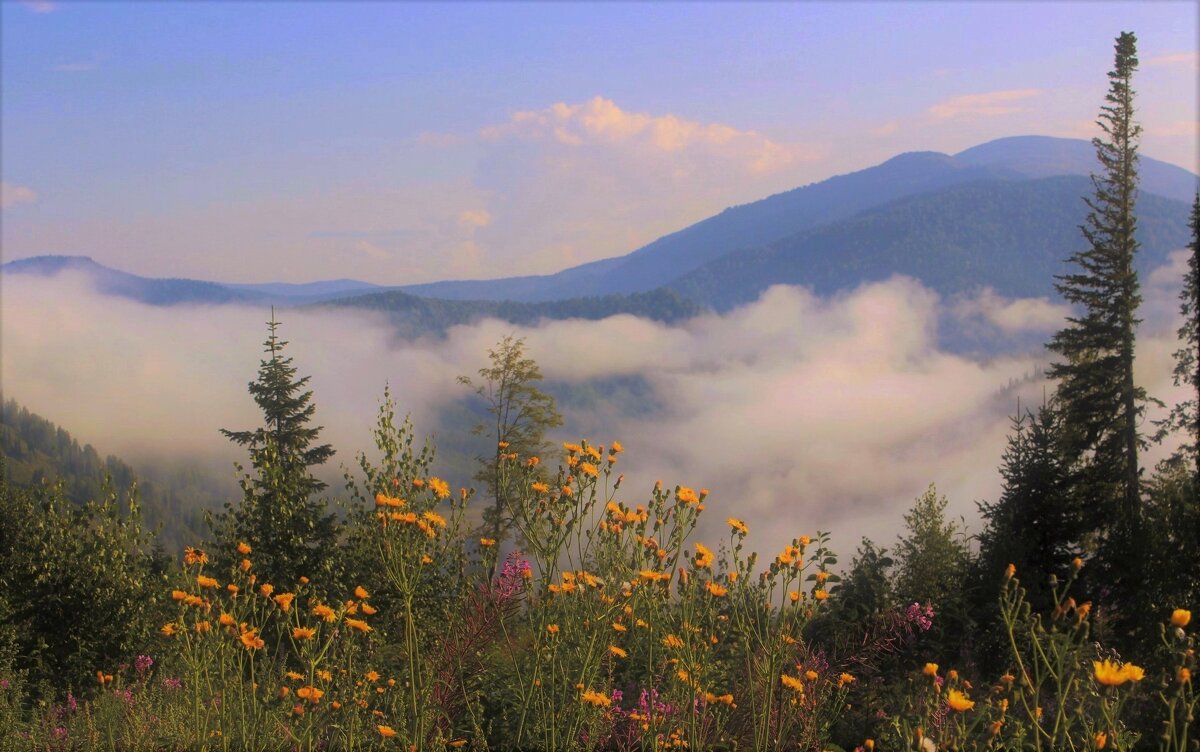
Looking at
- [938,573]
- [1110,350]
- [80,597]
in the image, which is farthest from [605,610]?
[1110,350]

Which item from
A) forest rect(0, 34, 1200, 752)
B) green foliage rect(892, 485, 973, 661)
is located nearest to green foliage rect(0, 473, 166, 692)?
forest rect(0, 34, 1200, 752)

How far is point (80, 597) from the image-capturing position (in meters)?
9.56

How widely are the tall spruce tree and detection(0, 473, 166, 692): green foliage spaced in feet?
67.2

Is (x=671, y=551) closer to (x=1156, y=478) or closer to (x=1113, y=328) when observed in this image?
(x=1156, y=478)

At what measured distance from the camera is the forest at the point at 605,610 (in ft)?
11.7

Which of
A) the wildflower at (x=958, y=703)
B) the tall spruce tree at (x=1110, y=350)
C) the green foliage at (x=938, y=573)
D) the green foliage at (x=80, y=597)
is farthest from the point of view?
the tall spruce tree at (x=1110, y=350)

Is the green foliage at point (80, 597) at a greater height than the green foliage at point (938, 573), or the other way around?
the green foliage at point (80, 597)

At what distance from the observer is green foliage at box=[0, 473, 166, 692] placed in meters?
9.28

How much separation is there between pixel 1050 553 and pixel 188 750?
57.4ft

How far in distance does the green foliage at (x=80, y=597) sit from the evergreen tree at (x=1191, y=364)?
20.9 metres

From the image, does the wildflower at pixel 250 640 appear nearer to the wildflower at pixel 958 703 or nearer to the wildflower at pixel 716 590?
the wildflower at pixel 716 590

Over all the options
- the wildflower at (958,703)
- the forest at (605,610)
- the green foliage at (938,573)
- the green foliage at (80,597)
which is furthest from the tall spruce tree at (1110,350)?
the wildflower at (958,703)

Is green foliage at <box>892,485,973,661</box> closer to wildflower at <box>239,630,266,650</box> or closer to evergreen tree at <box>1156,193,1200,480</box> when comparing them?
evergreen tree at <box>1156,193,1200,480</box>

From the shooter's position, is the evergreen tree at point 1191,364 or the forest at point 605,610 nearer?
the forest at point 605,610
